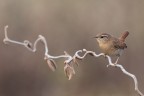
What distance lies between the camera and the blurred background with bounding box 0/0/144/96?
7016mm

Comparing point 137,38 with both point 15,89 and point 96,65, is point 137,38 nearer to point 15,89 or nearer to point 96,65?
point 96,65

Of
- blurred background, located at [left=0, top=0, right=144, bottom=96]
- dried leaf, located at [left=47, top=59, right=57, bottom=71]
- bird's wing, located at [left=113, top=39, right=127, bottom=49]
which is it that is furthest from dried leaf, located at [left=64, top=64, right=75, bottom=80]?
blurred background, located at [left=0, top=0, right=144, bottom=96]

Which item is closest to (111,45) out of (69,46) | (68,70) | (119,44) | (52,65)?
(119,44)

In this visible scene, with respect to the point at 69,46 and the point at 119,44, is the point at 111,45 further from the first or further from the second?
the point at 69,46

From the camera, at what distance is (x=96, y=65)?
23.7 ft

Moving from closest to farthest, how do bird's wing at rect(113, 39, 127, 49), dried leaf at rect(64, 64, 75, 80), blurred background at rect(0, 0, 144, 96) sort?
dried leaf at rect(64, 64, 75, 80)
bird's wing at rect(113, 39, 127, 49)
blurred background at rect(0, 0, 144, 96)

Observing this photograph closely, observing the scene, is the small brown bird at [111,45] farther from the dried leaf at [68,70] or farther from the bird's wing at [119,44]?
the dried leaf at [68,70]

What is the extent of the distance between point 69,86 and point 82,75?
0.68 ft

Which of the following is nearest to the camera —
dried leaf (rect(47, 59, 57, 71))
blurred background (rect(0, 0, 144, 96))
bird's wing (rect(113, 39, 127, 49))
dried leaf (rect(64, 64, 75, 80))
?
dried leaf (rect(64, 64, 75, 80))

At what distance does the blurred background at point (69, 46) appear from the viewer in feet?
23.0

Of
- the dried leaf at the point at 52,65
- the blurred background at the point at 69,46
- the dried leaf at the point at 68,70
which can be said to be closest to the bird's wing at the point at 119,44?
the dried leaf at the point at 52,65

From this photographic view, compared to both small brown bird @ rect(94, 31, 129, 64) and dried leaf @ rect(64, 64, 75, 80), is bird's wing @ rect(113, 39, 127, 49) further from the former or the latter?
dried leaf @ rect(64, 64, 75, 80)

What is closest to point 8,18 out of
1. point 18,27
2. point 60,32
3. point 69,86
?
point 18,27

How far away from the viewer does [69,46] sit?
7.05 metres
